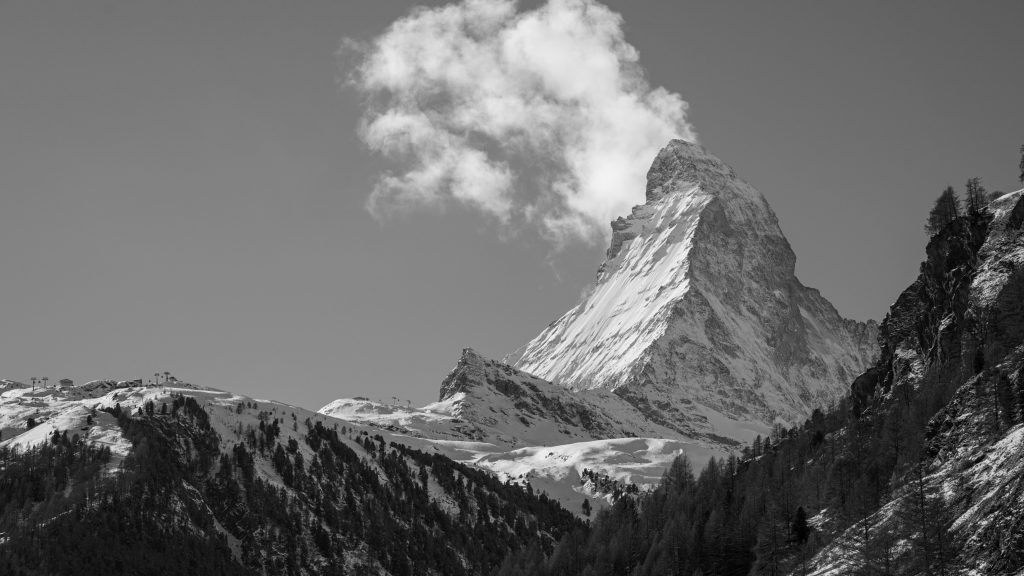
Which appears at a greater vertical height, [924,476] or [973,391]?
[973,391]

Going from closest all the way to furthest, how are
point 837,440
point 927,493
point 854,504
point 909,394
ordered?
point 927,493, point 854,504, point 909,394, point 837,440

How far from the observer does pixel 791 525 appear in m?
157

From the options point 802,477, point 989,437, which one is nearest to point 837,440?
point 802,477

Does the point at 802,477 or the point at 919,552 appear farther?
the point at 802,477

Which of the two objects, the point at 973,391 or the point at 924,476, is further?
the point at 973,391

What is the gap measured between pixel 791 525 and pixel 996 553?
2267 inches

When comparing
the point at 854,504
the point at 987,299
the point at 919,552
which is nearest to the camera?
the point at 919,552

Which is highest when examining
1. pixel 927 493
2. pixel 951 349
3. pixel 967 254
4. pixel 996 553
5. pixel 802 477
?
pixel 967 254

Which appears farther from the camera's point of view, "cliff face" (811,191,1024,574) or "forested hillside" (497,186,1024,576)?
"forested hillside" (497,186,1024,576)

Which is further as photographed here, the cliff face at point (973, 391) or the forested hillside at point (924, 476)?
the forested hillside at point (924, 476)

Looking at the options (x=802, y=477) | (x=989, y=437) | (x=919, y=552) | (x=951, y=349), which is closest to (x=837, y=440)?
(x=802, y=477)

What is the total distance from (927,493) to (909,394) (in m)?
62.7

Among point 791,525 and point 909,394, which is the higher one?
point 909,394

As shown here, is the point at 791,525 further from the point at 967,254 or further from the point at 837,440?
the point at 967,254
